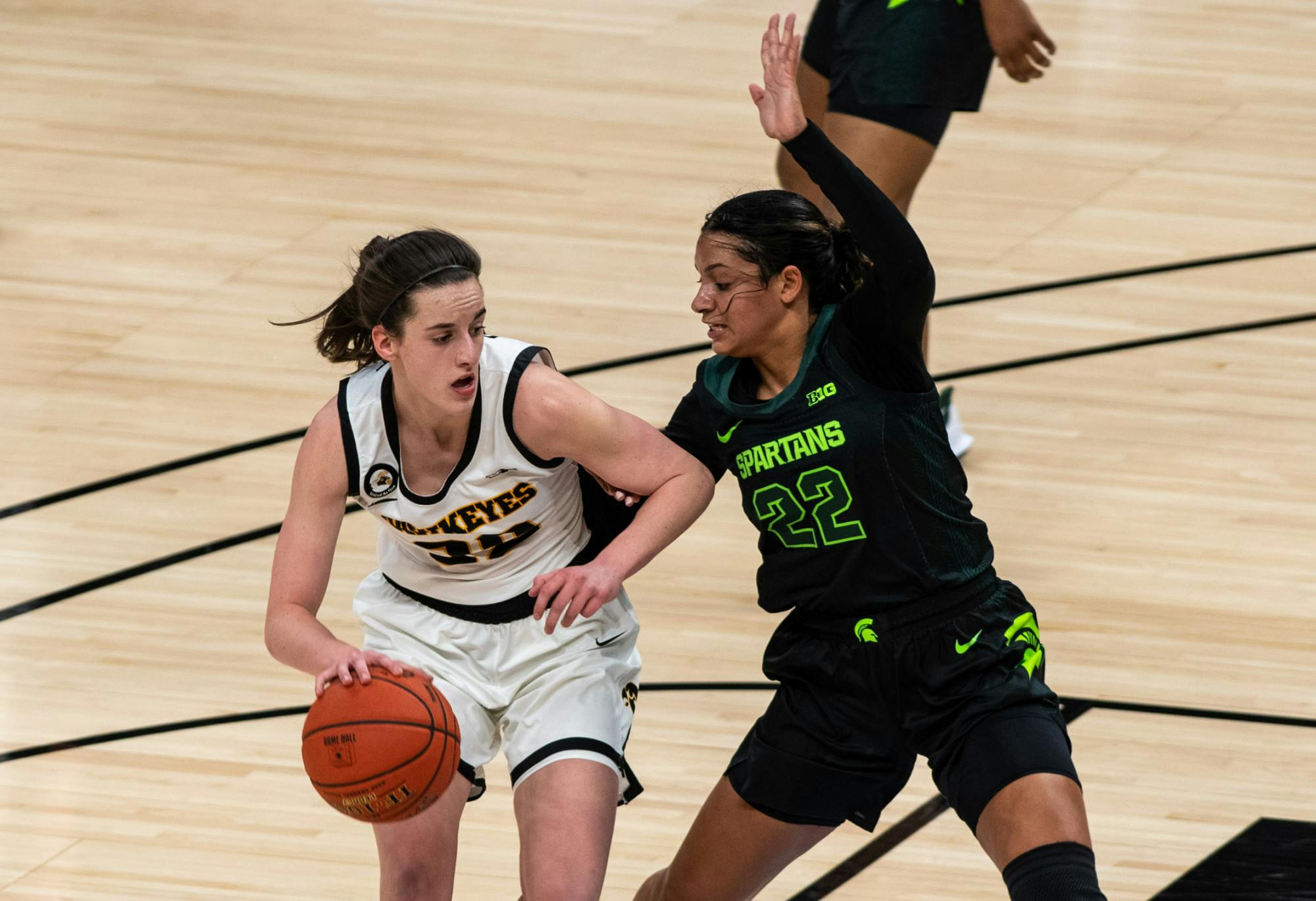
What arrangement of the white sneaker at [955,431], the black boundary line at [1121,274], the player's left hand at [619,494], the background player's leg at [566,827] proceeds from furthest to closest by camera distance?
the black boundary line at [1121,274], the white sneaker at [955,431], the player's left hand at [619,494], the background player's leg at [566,827]

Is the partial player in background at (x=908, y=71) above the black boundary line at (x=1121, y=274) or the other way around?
above

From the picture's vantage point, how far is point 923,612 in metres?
3.62

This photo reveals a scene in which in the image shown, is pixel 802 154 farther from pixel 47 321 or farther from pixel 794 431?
pixel 47 321

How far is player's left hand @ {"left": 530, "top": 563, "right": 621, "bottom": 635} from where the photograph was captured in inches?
141

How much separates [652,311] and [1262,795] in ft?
12.0

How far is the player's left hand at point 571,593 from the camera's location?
357 cm

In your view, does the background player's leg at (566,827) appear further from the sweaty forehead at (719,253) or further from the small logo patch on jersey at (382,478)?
the sweaty forehead at (719,253)

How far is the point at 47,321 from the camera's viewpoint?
761 centimetres

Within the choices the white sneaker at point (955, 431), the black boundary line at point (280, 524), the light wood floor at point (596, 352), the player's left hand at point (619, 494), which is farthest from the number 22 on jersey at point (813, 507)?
the white sneaker at point (955, 431)

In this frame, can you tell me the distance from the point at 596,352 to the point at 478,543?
365cm

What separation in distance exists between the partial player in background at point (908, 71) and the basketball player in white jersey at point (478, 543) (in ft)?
7.43

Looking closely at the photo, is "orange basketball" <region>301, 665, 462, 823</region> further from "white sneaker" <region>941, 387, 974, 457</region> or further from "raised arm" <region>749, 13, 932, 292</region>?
"white sneaker" <region>941, 387, 974, 457</region>

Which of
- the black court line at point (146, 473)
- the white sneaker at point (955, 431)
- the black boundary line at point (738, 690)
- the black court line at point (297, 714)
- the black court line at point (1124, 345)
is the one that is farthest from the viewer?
the black court line at point (1124, 345)

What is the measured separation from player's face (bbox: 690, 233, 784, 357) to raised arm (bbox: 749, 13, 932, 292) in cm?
19
